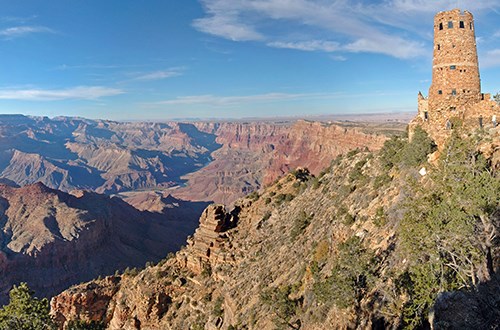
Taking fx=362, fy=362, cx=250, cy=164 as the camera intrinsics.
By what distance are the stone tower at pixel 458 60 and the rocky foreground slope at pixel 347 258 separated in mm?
2412

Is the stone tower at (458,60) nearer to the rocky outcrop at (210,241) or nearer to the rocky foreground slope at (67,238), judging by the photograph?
the rocky outcrop at (210,241)

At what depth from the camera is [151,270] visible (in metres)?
41.0

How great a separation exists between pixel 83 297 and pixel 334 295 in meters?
36.5

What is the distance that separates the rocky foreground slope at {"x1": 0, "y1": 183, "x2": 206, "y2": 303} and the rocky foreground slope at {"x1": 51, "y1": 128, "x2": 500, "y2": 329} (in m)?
59.5

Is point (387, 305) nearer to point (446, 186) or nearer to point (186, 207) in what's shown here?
point (446, 186)

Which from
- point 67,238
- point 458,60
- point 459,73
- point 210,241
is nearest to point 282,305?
point 210,241

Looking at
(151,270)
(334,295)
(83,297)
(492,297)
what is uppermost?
(492,297)

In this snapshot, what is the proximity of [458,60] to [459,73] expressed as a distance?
818mm

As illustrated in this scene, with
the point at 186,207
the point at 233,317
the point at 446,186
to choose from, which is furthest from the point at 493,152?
the point at 186,207

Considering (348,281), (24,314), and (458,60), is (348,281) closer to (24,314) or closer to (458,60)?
(458,60)

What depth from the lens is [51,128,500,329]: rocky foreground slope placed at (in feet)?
48.5

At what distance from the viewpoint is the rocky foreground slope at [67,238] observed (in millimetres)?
94938

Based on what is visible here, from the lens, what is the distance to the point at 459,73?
23.2 m

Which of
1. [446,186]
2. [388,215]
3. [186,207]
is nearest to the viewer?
[446,186]
